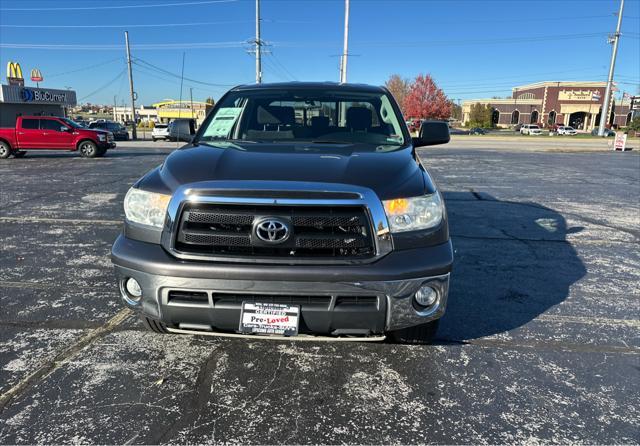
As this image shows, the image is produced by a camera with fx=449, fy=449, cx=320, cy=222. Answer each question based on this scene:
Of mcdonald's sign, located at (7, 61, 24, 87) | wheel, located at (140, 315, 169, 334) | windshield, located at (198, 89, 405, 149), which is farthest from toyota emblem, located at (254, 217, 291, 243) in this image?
mcdonald's sign, located at (7, 61, 24, 87)

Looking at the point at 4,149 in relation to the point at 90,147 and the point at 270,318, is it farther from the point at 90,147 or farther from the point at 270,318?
the point at 270,318

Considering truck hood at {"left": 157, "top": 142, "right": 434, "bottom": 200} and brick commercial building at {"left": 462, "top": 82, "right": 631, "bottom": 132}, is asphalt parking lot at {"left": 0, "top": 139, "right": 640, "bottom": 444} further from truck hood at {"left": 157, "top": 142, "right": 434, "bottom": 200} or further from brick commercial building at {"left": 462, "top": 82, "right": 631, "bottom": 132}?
brick commercial building at {"left": 462, "top": 82, "right": 631, "bottom": 132}

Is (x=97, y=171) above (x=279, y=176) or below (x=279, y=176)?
below

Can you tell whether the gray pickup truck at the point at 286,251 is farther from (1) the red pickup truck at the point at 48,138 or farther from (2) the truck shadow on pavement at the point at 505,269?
(1) the red pickup truck at the point at 48,138

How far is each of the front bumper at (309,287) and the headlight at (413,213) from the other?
0.15 m

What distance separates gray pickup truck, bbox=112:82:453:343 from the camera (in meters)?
2.41

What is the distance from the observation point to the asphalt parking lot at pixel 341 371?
7.51 ft

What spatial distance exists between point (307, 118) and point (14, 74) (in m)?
49.0

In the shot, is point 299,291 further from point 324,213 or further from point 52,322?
point 52,322

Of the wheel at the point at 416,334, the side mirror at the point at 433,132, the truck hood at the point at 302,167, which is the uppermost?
the side mirror at the point at 433,132

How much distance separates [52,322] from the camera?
3400mm

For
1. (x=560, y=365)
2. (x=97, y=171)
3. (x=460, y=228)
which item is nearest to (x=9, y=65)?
(x=97, y=171)

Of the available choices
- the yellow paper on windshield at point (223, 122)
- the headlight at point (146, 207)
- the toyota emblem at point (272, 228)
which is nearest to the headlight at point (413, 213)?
the toyota emblem at point (272, 228)

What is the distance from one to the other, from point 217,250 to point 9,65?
5033 centimetres
